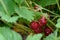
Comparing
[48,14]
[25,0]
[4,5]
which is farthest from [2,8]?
[48,14]

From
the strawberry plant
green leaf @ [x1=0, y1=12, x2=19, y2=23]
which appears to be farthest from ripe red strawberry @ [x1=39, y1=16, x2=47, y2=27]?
green leaf @ [x1=0, y1=12, x2=19, y2=23]

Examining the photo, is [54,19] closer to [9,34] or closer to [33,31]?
[33,31]

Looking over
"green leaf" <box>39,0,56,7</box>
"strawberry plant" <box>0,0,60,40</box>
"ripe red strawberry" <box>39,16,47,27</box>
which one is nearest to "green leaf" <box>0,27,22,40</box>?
"strawberry plant" <box>0,0,60,40</box>

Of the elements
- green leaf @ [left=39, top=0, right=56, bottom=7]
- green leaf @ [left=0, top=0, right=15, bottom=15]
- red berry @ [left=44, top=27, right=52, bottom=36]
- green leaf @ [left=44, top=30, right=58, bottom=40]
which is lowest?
green leaf @ [left=44, top=30, right=58, bottom=40]

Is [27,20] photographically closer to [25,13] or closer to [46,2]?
[25,13]

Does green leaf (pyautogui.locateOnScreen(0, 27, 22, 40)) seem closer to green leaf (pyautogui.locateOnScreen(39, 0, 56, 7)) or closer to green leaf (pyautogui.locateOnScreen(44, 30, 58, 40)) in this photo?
green leaf (pyautogui.locateOnScreen(44, 30, 58, 40))

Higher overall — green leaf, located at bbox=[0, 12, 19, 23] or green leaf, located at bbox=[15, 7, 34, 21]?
green leaf, located at bbox=[15, 7, 34, 21]

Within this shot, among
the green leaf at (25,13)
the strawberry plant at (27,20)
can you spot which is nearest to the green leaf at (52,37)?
the strawberry plant at (27,20)

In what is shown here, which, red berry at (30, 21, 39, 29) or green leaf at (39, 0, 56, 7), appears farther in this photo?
green leaf at (39, 0, 56, 7)
